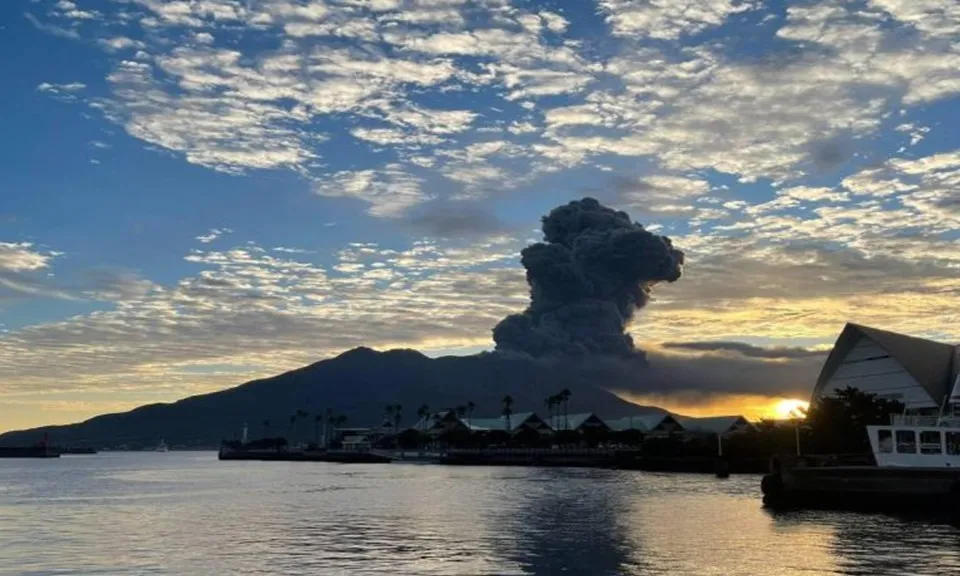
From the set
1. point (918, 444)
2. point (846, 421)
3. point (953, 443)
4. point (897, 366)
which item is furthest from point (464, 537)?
point (897, 366)

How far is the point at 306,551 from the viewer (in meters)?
45.0

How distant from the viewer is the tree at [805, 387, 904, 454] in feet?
333

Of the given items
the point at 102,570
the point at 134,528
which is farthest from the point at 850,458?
the point at 102,570

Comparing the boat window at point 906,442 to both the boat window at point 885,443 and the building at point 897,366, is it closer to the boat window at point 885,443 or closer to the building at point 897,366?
the boat window at point 885,443

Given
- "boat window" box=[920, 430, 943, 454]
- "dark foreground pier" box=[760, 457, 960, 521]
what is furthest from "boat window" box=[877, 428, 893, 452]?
"dark foreground pier" box=[760, 457, 960, 521]

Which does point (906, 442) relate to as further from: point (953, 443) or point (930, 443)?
point (953, 443)

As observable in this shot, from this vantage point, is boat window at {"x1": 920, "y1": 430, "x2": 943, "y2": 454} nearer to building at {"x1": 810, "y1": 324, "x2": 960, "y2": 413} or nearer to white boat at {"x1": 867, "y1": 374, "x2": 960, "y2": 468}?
white boat at {"x1": 867, "y1": 374, "x2": 960, "y2": 468}

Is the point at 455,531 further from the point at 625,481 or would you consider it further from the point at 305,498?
the point at 625,481

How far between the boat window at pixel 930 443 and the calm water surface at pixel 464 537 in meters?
9.85

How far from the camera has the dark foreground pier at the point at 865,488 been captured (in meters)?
60.9

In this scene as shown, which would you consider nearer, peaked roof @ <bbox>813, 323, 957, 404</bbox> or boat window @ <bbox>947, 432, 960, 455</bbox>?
boat window @ <bbox>947, 432, 960, 455</bbox>

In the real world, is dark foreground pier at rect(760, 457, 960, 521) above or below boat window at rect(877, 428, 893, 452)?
below

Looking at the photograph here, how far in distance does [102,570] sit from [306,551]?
8.74 metres

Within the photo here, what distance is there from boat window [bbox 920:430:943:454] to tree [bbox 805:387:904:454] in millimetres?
28910
